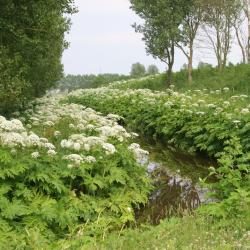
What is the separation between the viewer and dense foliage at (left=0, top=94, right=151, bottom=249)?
8297mm

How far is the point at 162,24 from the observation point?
38688 mm

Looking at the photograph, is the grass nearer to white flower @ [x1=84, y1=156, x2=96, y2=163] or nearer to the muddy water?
the muddy water

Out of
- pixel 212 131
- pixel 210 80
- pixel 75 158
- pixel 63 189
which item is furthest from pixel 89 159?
pixel 210 80

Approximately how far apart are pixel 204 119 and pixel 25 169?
9.83 meters

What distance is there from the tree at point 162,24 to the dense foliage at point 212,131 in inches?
471

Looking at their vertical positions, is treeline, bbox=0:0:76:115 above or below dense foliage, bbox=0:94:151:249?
above

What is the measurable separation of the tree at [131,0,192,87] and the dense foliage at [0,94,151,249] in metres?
27.3

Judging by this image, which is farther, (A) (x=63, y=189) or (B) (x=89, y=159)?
(B) (x=89, y=159)

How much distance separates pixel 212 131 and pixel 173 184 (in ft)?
11.8

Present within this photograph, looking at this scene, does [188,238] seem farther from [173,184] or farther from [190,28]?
[190,28]

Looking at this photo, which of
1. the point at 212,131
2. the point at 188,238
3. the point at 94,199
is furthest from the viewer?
the point at 212,131

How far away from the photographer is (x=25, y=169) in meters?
9.21

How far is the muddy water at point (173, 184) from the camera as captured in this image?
10.6 metres

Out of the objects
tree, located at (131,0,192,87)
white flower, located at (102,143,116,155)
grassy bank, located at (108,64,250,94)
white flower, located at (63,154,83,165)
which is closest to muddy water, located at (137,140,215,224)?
white flower, located at (102,143,116,155)
